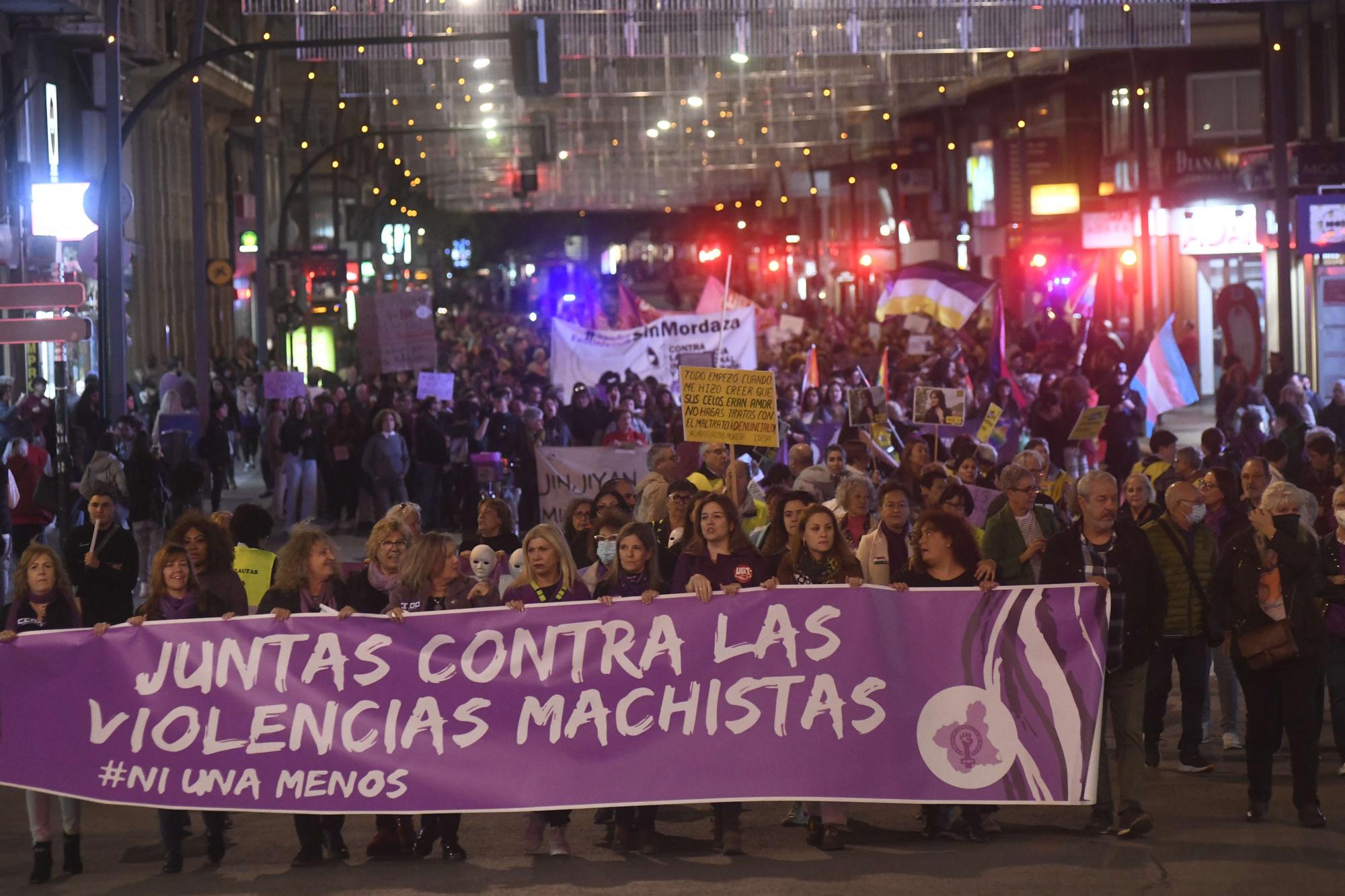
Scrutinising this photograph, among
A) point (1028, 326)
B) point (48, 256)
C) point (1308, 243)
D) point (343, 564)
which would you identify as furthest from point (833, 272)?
point (343, 564)

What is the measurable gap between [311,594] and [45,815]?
1478mm

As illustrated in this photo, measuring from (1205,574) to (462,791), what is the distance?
4.16 m

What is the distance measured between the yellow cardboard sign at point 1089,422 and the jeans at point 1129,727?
954 cm

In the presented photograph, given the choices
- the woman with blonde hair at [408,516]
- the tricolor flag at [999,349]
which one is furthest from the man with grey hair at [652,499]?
the tricolor flag at [999,349]

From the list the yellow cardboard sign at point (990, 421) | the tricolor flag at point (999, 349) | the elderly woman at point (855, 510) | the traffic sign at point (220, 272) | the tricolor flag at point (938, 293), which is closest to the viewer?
the elderly woman at point (855, 510)

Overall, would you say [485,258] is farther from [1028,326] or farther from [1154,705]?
[1154,705]

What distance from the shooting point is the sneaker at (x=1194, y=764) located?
1053 centimetres

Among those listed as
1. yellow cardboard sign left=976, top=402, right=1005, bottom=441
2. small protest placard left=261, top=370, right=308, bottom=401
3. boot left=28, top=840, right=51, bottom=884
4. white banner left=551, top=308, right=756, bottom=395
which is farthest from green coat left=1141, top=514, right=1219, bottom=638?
small protest placard left=261, top=370, right=308, bottom=401

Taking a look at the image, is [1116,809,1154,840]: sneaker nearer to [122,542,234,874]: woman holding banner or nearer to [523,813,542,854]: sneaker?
[523,813,542,854]: sneaker

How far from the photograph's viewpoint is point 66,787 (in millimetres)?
8781

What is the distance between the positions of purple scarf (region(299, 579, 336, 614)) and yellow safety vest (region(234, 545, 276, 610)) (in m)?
1.66

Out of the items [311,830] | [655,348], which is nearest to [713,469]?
[311,830]

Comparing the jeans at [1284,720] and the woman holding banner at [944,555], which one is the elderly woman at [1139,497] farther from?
the woman holding banner at [944,555]

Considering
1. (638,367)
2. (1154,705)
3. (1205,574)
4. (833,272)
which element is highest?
(833,272)
